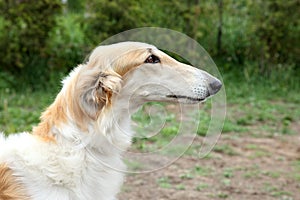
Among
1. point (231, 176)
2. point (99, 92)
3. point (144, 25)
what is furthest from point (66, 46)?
point (99, 92)

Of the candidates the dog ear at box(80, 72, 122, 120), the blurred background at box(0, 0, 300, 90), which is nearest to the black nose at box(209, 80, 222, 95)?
the dog ear at box(80, 72, 122, 120)

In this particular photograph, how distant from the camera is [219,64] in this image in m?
10.7

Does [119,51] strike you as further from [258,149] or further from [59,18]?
[59,18]

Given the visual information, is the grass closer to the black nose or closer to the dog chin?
the dog chin

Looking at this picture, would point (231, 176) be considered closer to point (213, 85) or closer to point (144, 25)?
point (213, 85)

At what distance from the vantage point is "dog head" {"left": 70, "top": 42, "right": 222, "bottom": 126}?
125 inches

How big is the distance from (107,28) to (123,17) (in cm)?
34

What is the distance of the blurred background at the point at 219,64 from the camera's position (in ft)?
21.6

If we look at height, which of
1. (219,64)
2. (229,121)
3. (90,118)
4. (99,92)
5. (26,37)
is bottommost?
(219,64)

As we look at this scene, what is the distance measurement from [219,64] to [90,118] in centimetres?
769

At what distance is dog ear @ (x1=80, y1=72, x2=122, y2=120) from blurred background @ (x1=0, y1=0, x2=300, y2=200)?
Result: 2942mm

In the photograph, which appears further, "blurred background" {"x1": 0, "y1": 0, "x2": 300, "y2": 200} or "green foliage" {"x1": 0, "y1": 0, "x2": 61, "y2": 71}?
"green foliage" {"x1": 0, "y1": 0, "x2": 61, "y2": 71}

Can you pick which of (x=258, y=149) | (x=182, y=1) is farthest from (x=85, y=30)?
(x=258, y=149)

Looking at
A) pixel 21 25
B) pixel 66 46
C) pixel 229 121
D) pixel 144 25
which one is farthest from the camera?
pixel 66 46
